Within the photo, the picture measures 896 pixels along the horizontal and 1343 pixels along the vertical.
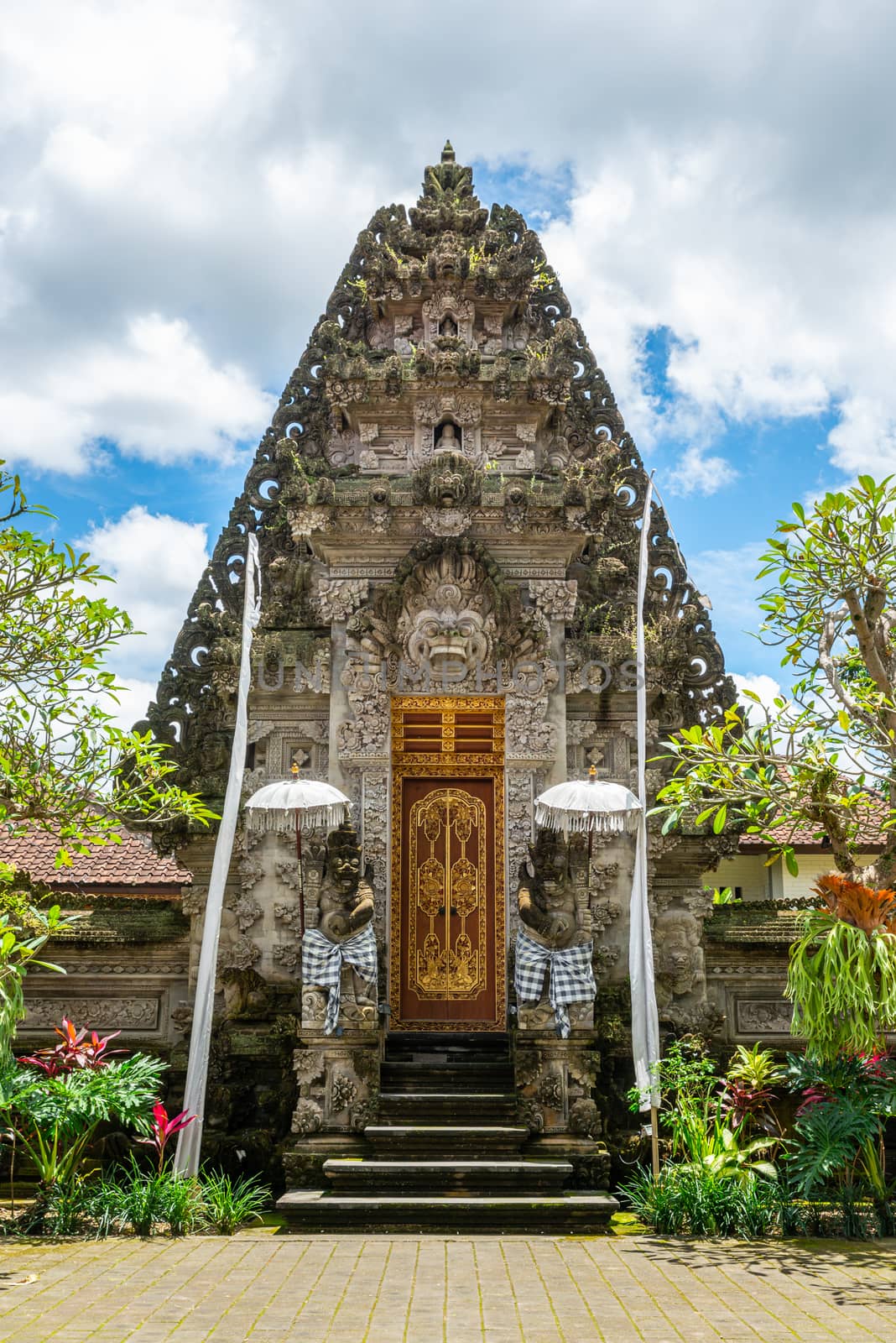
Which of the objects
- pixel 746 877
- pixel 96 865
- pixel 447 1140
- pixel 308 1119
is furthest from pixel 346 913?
pixel 746 877

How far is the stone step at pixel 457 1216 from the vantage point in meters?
9.39

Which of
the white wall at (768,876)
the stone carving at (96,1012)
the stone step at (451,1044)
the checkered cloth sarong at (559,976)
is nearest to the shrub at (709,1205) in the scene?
the checkered cloth sarong at (559,976)

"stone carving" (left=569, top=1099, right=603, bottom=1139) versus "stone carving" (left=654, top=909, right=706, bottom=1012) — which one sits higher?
"stone carving" (left=654, top=909, right=706, bottom=1012)

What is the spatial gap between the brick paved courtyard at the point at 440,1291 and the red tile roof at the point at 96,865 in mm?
8340

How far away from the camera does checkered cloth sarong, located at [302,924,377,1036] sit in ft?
34.9

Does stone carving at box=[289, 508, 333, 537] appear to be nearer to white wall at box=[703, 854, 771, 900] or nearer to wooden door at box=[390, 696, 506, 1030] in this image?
wooden door at box=[390, 696, 506, 1030]

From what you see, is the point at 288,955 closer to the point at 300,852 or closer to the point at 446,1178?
the point at 300,852

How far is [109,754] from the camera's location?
8.99 m

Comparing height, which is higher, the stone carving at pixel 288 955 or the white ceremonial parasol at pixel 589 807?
the white ceremonial parasol at pixel 589 807

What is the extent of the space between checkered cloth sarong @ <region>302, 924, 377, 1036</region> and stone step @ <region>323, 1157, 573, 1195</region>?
1.23 meters

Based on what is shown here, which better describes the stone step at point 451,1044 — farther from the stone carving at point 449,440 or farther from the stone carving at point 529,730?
the stone carving at point 449,440

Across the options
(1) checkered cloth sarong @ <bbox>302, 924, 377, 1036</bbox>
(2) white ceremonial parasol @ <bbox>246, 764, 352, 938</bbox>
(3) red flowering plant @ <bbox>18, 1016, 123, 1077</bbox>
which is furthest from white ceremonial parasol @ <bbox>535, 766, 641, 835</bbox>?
(3) red flowering plant @ <bbox>18, 1016, 123, 1077</bbox>

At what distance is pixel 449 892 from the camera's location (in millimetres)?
12609

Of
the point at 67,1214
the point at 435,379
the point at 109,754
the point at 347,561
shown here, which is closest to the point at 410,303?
the point at 435,379
